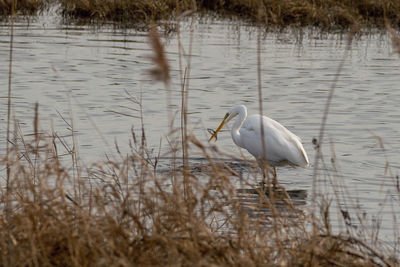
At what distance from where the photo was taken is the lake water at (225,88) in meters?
8.54

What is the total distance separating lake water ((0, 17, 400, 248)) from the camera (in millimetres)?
8539

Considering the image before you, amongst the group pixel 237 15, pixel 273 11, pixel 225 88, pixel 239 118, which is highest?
pixel 273 11

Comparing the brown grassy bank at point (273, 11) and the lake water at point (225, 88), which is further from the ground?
the brown grassy bank at point (273, 11)

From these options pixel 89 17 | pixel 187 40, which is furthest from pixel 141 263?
pixel 89 17

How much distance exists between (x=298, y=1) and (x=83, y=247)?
16776 mm

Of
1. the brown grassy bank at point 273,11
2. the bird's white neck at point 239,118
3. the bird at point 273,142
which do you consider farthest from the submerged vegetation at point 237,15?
the bird at point 273,142

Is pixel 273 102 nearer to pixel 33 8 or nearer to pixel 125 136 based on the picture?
pixel 125 136

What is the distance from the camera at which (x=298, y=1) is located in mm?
19281

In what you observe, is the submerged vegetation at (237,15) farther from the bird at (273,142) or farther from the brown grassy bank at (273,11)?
the bird at (273,142)

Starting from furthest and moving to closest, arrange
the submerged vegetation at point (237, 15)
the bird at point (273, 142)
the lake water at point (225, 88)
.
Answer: the submerged vegetation at point (237, 15) → the lake water at point (225, 88) → the bird at point (273, 142)

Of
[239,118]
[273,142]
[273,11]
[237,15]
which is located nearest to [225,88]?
[239,118]

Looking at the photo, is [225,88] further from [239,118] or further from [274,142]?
[274,142]

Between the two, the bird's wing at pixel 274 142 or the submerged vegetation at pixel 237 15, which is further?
the submerged vegetation at pixel 237 15

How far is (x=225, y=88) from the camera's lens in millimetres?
12625
